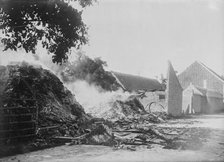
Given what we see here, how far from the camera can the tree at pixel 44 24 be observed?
12.2 m

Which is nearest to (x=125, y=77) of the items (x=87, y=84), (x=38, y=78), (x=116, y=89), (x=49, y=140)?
(x=116, y=89)

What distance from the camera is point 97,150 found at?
12344mm

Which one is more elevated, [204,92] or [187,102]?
[204,92]

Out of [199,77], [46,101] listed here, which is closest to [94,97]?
[46,101]

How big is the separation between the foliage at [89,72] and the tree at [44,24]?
23.7 metres

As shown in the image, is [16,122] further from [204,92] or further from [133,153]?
[204,92]

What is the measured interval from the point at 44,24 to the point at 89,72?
992 inches

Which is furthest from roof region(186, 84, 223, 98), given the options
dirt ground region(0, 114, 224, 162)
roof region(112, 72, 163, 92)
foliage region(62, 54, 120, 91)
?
dirt ground region(0, 114, 224, 162)

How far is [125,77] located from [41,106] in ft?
107

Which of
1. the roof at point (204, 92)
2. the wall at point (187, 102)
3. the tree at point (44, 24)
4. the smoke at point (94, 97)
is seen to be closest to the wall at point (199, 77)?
the roof at point (204, 92)

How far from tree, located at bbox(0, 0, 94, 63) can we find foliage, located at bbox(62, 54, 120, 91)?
23692 millimetres

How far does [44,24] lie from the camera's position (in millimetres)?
13227

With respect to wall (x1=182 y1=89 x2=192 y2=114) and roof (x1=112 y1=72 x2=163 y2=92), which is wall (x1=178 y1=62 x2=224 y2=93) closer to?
roof (x1=112 y1=72 x2=163 y2=92)

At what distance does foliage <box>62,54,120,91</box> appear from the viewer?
125ft
